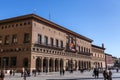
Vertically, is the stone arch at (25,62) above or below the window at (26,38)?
below

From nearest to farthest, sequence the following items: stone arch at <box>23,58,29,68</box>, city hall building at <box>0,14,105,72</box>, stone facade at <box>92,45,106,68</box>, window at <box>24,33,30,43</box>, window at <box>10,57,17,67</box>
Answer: stone arch at <box>23,58,29,68</box> < city hall building at <box>0,14,105,72</box> < window at <box>24,33,30,43</box> < window at <box>10,57,17,67</box> < stone facade at <box>92,45,106,68</box>

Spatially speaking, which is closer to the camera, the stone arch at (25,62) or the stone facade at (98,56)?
the stone arch at (25,62)

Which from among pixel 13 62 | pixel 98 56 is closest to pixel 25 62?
pixel 13 62

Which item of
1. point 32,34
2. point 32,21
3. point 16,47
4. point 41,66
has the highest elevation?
point 32,21

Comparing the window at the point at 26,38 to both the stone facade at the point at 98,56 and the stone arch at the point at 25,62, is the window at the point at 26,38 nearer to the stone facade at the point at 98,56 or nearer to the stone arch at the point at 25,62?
the stone arch at the point at 25,62

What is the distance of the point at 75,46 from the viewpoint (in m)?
83.2

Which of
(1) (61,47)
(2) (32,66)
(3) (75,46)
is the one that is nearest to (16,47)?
(2) (32,66)

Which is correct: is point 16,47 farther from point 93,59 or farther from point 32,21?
point 93,59

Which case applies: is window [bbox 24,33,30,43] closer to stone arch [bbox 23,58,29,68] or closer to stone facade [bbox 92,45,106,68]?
stone arch [bbox 23,58,29,68]

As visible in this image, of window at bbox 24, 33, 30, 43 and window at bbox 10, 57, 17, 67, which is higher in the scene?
window at bbox 24, 33, 30, 43

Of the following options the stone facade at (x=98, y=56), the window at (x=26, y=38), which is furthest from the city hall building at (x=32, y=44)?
the stone facade at (x=98, y=56)

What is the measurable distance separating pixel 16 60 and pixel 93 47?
65.4 meters

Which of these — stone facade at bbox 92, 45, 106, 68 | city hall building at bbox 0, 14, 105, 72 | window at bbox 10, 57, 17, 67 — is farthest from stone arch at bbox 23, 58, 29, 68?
stone facade at bbox 92, 45, 106, 68

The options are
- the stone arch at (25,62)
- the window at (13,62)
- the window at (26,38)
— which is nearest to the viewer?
the stone arch at (25,62)
